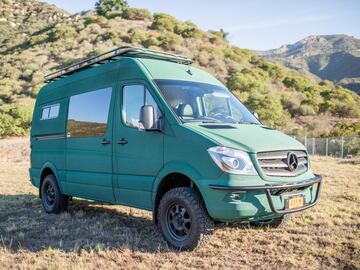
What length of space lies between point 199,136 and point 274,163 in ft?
3.21

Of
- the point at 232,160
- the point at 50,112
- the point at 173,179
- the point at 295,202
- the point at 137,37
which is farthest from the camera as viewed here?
the point at 137,37

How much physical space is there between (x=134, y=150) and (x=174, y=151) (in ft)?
2.71

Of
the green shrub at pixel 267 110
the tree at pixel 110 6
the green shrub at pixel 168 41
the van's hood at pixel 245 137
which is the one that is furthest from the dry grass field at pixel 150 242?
the tree at pixel 110 6

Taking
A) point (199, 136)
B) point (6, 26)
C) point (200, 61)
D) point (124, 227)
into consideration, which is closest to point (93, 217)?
point (124, 227)

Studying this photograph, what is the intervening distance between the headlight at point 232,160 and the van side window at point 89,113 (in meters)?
2.38

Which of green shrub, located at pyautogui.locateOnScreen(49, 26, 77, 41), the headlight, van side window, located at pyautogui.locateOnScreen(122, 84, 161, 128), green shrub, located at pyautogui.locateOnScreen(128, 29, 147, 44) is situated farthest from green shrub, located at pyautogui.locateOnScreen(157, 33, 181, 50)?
the headlight

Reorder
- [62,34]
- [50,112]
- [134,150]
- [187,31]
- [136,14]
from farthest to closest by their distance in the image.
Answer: [136,14] → [187,31] → [62,34] → [50,112] → [134,150]

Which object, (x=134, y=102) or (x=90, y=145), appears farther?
(x=90, y=145)

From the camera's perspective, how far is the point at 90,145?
716 cm

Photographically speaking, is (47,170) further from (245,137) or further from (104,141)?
(245,137)

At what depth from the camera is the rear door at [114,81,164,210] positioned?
5891 millimetres

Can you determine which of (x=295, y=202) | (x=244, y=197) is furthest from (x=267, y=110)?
(x=244, y=197)

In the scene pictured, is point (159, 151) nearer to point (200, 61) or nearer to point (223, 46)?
point (200, 61)

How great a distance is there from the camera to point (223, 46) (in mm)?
58719
